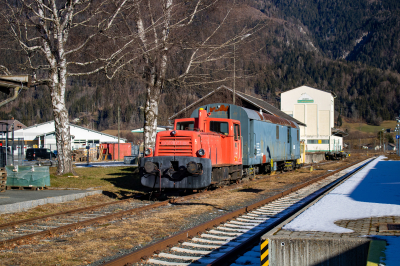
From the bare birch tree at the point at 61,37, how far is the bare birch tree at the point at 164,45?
46.5 inches

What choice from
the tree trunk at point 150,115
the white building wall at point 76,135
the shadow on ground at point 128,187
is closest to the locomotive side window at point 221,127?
the shadow on ground at point 128,187

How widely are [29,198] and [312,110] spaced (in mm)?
65950

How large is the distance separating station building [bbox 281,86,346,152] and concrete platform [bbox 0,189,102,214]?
191 feet

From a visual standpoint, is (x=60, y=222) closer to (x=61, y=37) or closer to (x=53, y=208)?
(x=53, y=208)

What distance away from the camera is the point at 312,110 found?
238 feet

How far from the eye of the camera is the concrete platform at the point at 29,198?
10.9 m

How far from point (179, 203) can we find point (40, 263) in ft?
22.0

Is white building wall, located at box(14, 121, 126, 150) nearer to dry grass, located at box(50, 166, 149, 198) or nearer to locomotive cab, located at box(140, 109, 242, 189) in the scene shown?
dry grass, located at box(50, 166, 149, 198)

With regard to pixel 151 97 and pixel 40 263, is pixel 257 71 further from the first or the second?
pixel 40 263

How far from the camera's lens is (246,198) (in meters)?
13.8

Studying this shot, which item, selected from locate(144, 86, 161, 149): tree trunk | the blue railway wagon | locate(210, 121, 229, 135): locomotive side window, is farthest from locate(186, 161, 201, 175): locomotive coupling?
locate(144, 86, 161, 149): tree trunk

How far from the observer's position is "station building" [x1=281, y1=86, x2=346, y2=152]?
227ft

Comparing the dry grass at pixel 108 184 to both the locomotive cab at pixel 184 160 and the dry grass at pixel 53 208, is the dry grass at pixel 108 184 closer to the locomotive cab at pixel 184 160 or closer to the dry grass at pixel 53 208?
the dry grass at pixel 53 208

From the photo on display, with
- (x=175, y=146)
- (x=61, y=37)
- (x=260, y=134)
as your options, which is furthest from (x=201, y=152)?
(x=61, y=37)
